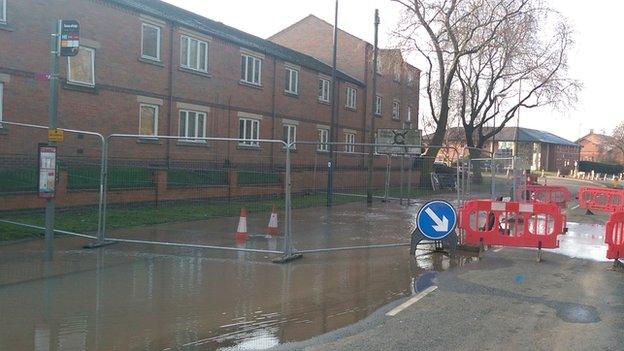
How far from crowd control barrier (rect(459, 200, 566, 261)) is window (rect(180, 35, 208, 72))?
15048mm

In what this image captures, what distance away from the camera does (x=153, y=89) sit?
21.5m

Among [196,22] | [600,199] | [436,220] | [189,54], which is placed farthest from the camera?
[196,22]

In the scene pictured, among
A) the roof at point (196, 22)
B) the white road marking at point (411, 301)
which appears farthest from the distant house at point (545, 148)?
the white road marking at point (411, 301)

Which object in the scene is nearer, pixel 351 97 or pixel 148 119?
pixel 148 119

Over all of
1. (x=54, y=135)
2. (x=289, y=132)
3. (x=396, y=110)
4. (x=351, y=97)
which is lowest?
(x=54, y=135)

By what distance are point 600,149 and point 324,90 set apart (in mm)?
103714

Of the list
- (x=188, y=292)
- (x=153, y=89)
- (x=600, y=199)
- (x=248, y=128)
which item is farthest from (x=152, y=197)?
(x=600, y=199)

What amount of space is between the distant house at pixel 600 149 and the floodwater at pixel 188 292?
105521 mm

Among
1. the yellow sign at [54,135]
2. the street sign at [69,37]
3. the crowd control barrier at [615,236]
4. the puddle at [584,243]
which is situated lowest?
the puddle at [584,243]

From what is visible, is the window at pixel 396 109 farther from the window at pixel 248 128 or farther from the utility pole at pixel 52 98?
the utility pole at pixel 52 98

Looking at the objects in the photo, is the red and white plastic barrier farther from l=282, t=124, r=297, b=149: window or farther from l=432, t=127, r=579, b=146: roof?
l=432, t=127, r=579, b=146: roof

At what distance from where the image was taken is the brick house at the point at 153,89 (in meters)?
16.5

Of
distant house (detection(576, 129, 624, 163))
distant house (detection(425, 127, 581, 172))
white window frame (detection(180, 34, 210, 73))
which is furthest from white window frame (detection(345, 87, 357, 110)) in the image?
distant house (detection(576, 129, 624, 163))

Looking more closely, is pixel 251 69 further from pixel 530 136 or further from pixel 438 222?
pixel 530 136
